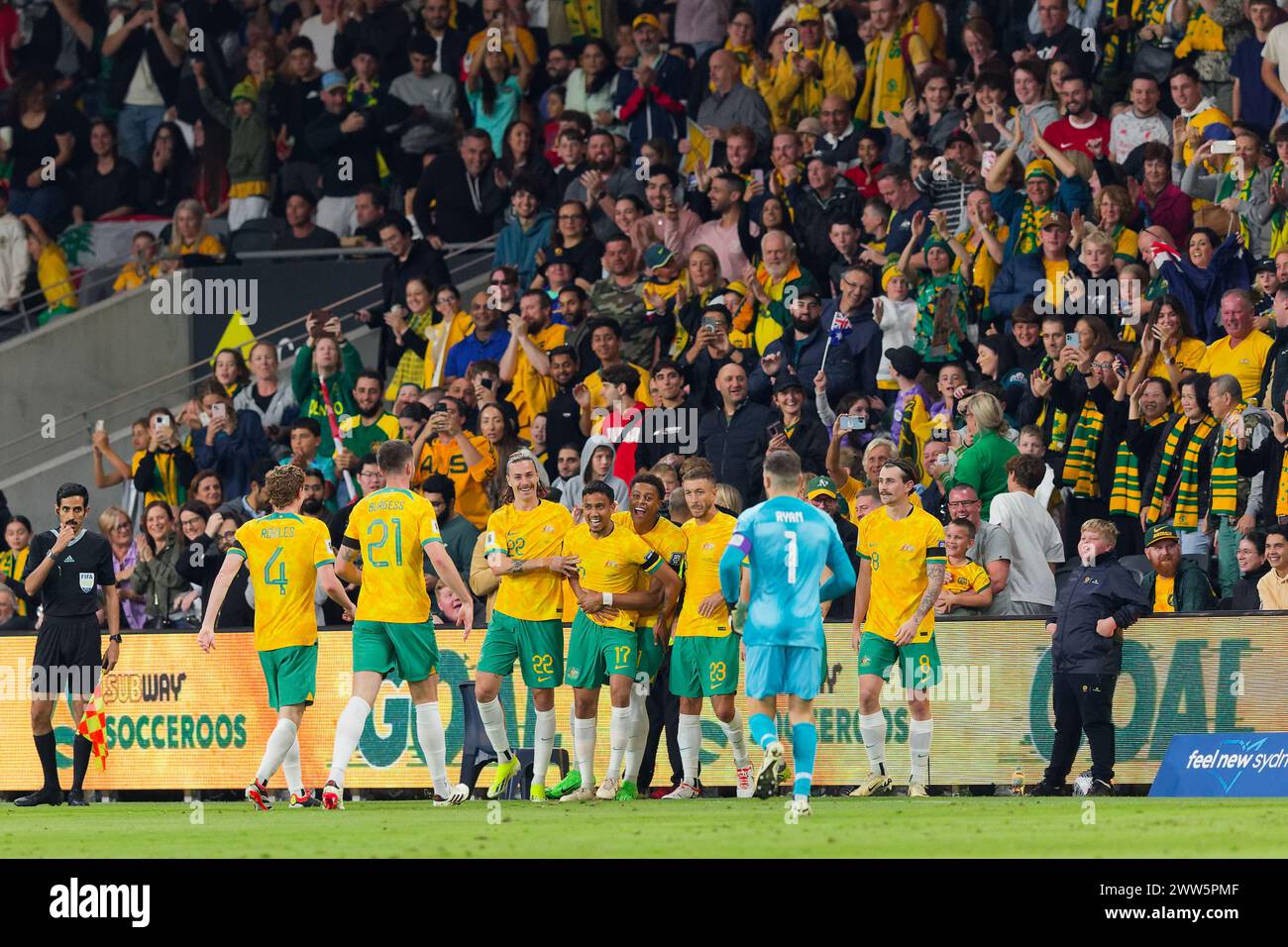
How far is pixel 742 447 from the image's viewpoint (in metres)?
19.1

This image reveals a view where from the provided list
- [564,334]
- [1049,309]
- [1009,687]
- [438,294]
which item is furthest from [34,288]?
Answer: [1009,687]

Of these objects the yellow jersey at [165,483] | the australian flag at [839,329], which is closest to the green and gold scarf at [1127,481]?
the australian flag at [839,329]

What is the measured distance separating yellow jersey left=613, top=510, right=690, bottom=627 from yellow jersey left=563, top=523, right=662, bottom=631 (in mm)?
163

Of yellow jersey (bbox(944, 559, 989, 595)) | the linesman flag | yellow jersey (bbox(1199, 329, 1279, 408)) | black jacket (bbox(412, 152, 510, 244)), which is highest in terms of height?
black jacket (bbox(412, 152, 510, 244))

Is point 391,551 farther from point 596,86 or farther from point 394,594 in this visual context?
point 596,86

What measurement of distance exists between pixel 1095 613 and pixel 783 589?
327 cm

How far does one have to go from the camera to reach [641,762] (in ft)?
53.9

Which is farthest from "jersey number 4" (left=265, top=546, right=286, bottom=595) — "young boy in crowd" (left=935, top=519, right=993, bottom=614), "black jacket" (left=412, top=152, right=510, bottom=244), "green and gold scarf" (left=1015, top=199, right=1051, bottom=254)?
"black jacket" (left=412, top=152, right=510, bottom=244)

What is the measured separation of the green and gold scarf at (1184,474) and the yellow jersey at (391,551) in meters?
5.98

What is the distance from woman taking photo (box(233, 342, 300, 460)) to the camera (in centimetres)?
2242

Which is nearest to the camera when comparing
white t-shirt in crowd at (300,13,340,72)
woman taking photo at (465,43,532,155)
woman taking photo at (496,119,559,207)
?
woman taking photo at (496,119,559,207)

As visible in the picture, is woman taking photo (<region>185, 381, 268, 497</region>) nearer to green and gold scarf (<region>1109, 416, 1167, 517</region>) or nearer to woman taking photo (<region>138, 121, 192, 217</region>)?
woman taking photo (<region>138, 121, 192, 217</region>)

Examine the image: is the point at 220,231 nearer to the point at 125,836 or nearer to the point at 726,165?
the point at 726,165

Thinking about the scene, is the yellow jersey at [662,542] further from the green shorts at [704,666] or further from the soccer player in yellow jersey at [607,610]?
the green shorts at [704,666]
